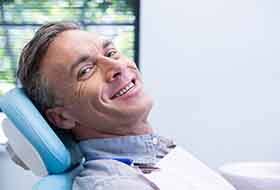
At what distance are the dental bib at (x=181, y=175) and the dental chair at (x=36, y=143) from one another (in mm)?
200

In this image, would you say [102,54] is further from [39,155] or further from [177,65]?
[177,65]

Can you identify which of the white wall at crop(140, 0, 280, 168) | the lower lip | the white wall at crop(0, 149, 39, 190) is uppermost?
the lower lip

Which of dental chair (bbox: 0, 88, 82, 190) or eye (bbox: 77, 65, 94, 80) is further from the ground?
eye (bbox: 77, 65, 94, 80)

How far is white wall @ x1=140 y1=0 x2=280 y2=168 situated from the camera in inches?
92.6

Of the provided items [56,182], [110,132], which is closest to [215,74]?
[110,132]

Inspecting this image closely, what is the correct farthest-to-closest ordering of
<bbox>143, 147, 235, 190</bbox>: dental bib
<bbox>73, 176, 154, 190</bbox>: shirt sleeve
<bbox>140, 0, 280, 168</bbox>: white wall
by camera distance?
<bbox>140, 0, 280, 168</bbox>: white wall
<bbox>143, 147, 235, 190</bbox>: dental bib
<bbox>73, 176, 154, 190</bbox>: shirt sleeve

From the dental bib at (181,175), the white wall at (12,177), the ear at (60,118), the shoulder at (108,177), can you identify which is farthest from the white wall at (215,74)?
the shoulder at (108,177)

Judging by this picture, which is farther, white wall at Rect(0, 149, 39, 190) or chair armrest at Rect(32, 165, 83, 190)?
white wall at Rect(0, 149, 39, 190)

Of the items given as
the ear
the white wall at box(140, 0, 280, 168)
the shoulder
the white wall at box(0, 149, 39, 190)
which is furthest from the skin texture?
the white wall at box(0, 149, 39, 190)

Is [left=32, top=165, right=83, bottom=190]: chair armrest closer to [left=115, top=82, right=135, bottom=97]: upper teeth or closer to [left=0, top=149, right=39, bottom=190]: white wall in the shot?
[left=115, top=82, right=135, bottom=97]: upper teeth

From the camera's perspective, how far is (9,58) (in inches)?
99.6

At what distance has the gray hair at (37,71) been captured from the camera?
120 cm

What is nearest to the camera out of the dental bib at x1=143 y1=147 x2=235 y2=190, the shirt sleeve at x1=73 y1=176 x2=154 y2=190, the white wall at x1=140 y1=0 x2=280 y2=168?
the shirt sleeve at x1=73 y1=176 x2=154 y2=190

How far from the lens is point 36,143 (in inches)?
44.0
